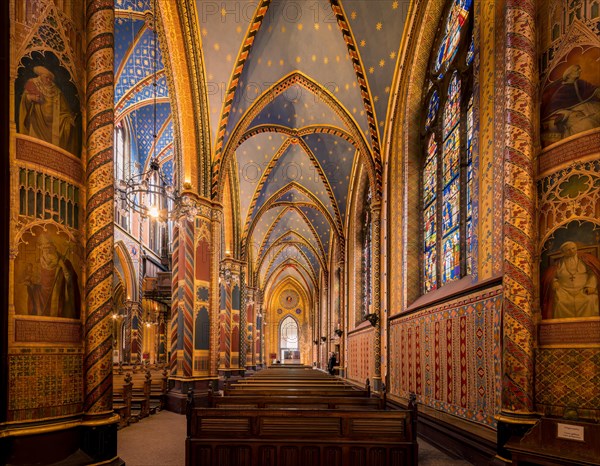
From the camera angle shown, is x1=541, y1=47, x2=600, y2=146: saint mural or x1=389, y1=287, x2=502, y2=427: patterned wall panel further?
x1=389, y1=287, x2=502, y2=427: patterned wall panel

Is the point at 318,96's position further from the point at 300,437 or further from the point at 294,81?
the point at 300,437

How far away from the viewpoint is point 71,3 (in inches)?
222

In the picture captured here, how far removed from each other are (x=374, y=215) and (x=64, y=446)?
11150 millimetres

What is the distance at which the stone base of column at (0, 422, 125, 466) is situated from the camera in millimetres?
4770

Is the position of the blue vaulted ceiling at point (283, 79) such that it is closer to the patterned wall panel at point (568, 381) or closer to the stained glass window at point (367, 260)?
the stained glass window at point (367, 260)

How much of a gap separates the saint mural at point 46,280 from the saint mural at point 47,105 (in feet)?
3.42

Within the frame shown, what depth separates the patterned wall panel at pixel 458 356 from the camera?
6898 mm

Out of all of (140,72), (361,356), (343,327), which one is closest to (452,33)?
(140,72)

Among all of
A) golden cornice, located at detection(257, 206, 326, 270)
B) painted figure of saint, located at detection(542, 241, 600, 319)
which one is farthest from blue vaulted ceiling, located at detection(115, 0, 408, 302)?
painted figure of saint, located at detection(542, 241, 600, 319)

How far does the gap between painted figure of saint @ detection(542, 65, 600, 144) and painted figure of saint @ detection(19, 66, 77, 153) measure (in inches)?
208

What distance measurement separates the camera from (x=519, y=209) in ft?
18.4

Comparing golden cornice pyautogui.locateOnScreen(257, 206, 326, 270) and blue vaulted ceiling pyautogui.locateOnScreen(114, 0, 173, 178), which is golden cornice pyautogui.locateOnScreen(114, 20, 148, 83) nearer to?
blue vaulted ceiling pyautogui.locateOnScreen(114, 0, 173, 178)
